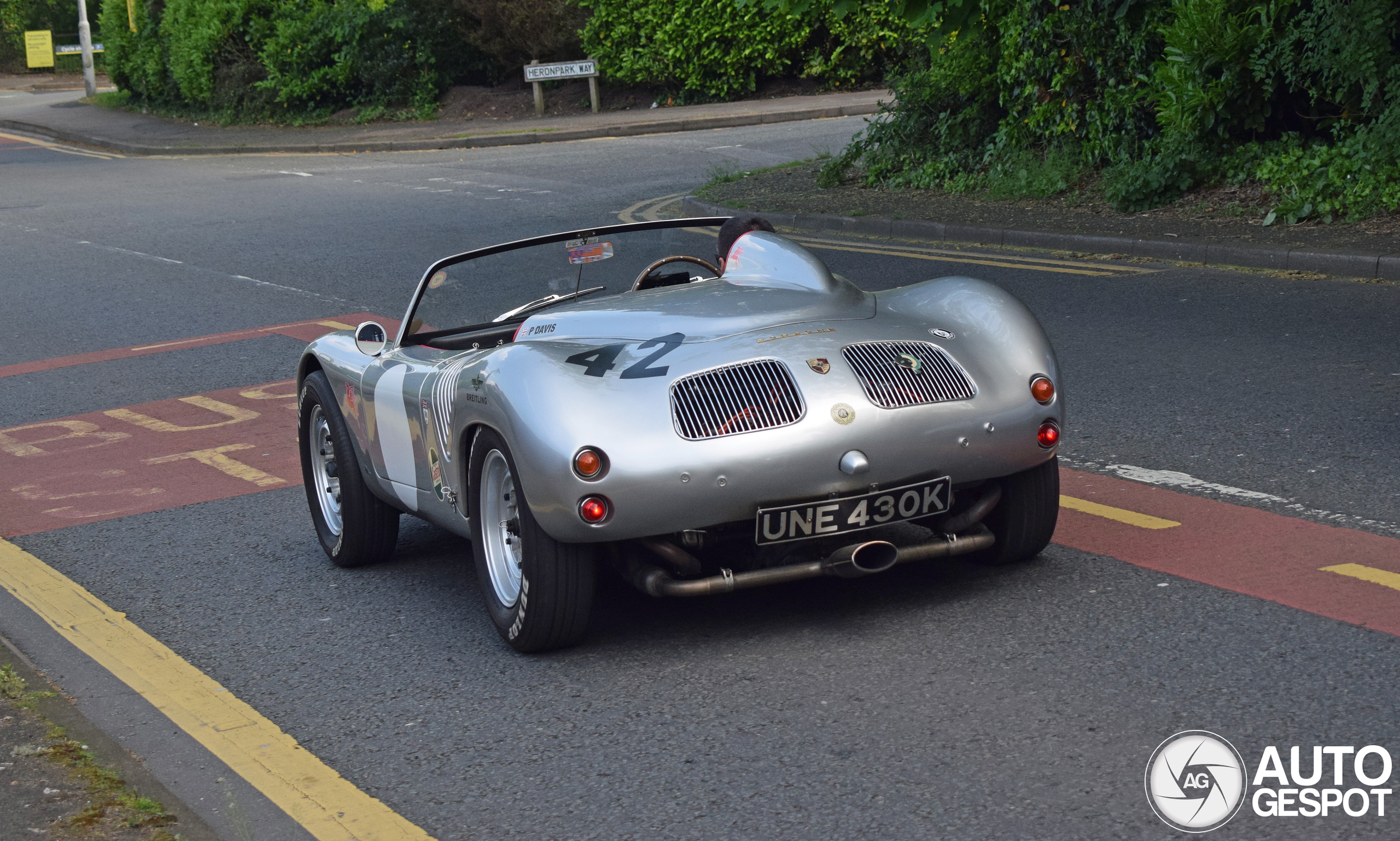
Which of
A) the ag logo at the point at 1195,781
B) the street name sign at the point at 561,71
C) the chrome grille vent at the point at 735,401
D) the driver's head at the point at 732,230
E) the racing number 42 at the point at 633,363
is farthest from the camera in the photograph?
the street name sign at the point at 561,71

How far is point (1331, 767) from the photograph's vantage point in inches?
128

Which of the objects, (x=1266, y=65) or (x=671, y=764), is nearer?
(x=671, y=764)

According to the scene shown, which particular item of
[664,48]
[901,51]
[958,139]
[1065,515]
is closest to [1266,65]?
[958,139]

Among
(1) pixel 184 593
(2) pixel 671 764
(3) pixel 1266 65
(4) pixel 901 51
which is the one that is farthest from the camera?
(4) pixel 901 51

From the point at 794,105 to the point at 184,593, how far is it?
2372cm

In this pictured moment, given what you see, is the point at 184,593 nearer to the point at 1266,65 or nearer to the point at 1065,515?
the point at 1065,515

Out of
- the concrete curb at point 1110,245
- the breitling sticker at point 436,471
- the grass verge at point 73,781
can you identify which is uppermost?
the breitling sticker at point 436,471

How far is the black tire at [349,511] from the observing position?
542 centimetres

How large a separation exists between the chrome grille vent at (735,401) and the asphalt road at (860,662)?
657mm

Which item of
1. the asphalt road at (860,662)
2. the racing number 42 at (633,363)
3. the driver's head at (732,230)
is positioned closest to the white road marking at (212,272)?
the asphalt road at (860,662)

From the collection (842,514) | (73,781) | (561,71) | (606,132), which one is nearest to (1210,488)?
(842,514)

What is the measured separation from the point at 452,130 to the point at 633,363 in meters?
25.4

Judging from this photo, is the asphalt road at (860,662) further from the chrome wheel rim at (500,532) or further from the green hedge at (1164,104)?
the green hedge at (1164,104)

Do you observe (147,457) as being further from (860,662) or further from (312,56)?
(312,56)
